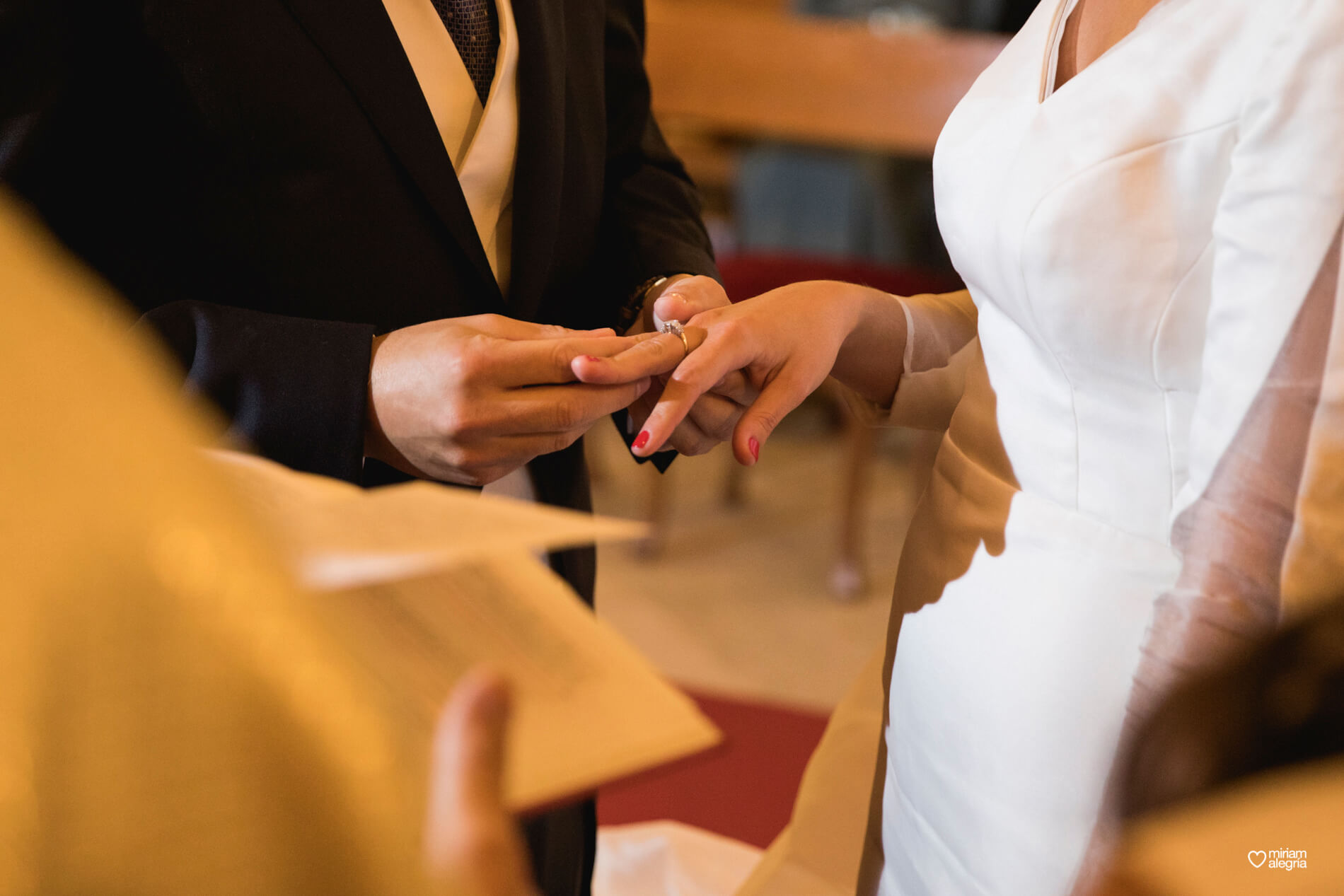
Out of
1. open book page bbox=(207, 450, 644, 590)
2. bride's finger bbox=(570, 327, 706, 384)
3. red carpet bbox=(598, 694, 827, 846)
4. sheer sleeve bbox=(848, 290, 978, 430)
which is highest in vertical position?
open book page bbox=(207, 450, 644, 590)

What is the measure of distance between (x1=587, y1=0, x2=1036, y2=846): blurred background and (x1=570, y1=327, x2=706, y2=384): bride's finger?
1168 millimetres

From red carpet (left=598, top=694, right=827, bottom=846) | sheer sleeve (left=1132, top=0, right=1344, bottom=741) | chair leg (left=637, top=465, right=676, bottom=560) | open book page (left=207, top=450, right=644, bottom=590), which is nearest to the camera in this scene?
open book page (left=207, top=450, right=644, bottom=590)

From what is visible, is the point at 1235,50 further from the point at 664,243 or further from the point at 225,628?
the point at 225,628

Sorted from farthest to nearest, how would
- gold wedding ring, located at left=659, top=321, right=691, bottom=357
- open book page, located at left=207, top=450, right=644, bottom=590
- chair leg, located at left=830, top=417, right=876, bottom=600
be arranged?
chair leg, located at left=830, top=417, right=876, bottom=600, gold wedding ring, located at left=659, top=321, right=691, bottom=357, open book page, located at left=207, top=450, right=644, bottom=590

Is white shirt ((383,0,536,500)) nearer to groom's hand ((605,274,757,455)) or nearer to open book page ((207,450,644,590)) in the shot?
groom's hand ((605,274,757,455))

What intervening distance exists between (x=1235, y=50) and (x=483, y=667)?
626 millimetres

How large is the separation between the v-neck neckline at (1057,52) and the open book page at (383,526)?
0.60 meters

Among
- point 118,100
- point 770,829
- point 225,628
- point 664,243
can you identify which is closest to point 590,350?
point 664,243

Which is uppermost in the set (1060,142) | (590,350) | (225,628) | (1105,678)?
(225,628)

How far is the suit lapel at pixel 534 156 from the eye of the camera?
943mm

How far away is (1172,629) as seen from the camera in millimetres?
653

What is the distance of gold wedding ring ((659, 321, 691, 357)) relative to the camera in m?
0.86

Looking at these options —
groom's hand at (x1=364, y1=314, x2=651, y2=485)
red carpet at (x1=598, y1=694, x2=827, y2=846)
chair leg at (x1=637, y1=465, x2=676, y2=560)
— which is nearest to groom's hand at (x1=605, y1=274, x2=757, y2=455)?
groom's hand at (x1=364, y1=314, x2=651, y2=485)

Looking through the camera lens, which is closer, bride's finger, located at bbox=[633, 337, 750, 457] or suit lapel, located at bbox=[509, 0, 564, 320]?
bride's finger, located at bbox=[633, 337, 750, 457]
